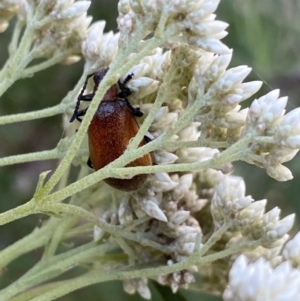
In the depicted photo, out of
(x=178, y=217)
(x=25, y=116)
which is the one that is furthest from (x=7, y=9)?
(x=178, y=217)

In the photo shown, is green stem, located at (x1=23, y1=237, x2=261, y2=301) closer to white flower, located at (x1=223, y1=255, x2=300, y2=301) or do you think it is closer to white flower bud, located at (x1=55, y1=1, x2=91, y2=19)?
white flower, located at (x1=223, y1=255, x2=300, y2=301)

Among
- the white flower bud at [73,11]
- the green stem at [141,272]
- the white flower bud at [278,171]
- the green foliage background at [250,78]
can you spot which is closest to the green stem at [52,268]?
the green stem at [141,272]

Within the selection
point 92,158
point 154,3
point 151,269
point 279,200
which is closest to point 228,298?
point 151,269

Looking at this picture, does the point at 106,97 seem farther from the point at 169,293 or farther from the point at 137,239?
the point at 169,293

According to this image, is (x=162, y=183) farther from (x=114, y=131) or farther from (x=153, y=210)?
(x=114, y=131)

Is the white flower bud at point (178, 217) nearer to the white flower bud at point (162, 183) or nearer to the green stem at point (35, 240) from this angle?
the white flower bud at point (162, 183)

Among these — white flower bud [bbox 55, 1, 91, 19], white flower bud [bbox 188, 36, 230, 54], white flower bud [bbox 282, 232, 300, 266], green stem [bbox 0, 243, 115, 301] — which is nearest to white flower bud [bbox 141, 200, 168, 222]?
green stem [bbox 0, 243, 115, 301]
